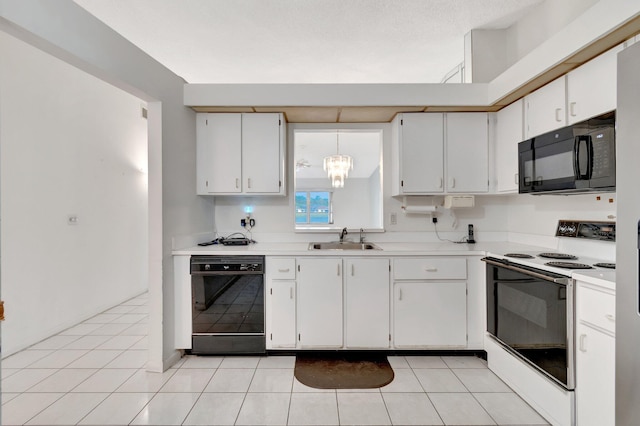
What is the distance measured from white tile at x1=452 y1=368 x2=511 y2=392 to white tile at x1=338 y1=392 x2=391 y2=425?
69 cm

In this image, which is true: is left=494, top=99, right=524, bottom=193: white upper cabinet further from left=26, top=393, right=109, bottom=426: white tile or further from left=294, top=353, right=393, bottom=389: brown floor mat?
left=26, top=393, right=109, bottom=426: white tile

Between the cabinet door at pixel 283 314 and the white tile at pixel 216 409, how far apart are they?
1.78 feet

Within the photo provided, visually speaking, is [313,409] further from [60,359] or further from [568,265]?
[60,359]

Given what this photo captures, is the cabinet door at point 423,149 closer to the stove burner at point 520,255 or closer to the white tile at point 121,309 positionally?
the stove burner at point 520,255

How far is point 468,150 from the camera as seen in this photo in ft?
9.09

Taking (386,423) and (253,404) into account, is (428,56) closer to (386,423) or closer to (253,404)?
(386,423)

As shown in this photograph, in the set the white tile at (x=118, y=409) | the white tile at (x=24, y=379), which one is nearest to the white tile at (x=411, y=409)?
the white tile at (x=118, y=409)

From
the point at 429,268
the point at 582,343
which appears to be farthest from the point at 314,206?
the point at 582,343

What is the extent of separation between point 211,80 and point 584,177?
3.66 meters

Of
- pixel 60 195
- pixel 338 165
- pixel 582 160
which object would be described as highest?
pixel 338 165

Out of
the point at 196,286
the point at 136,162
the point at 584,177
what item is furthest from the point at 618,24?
the point at 136,162

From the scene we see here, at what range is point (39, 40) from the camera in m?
1.49

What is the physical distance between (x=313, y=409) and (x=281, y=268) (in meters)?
1.04

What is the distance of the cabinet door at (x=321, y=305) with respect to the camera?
A: 2482 millimetres
